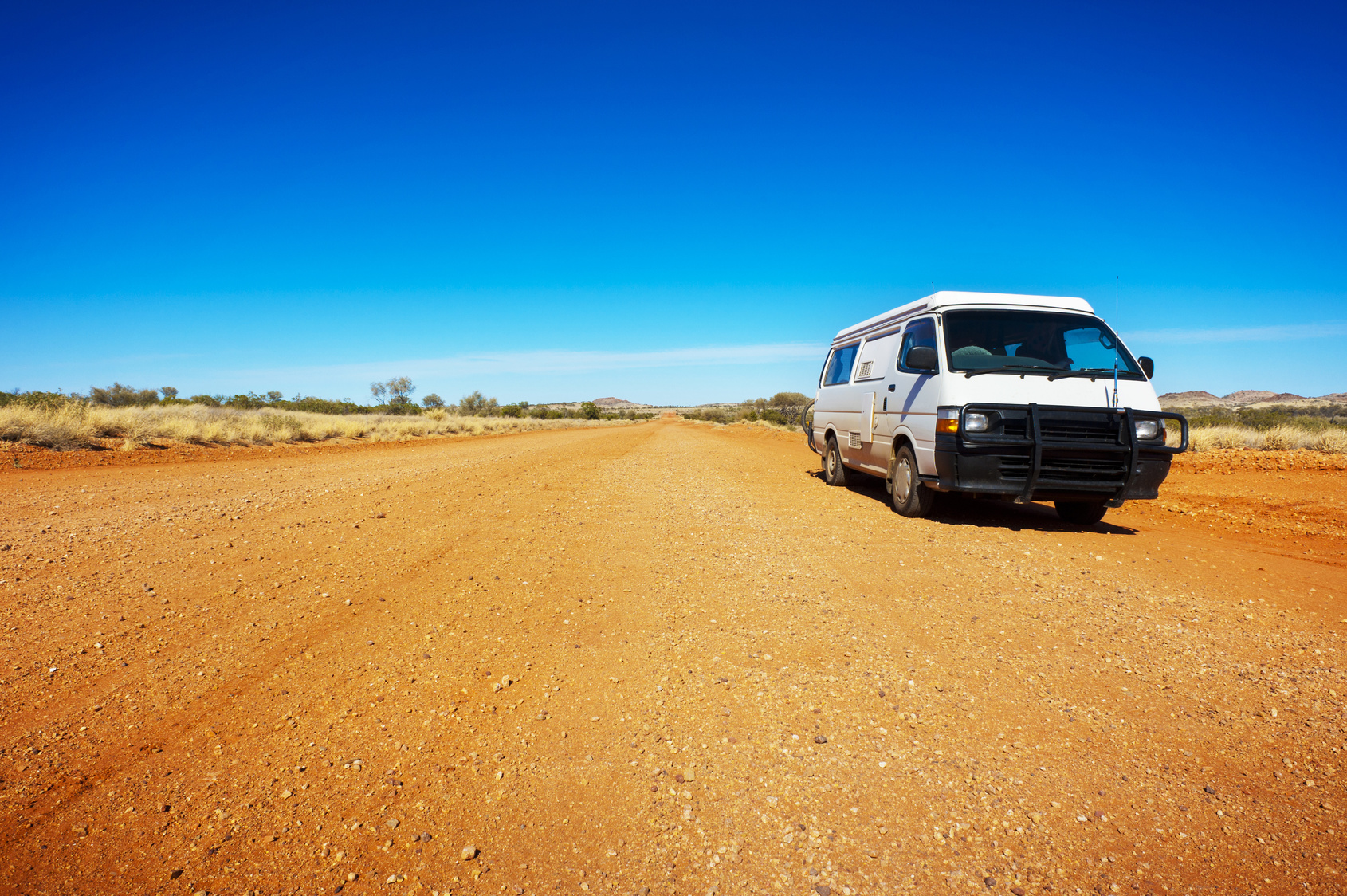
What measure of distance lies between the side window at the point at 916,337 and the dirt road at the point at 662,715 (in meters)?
2.82

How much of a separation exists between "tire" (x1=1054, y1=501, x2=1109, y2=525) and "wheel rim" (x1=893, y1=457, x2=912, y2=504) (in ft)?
5.59

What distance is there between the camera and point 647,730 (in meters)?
2.88

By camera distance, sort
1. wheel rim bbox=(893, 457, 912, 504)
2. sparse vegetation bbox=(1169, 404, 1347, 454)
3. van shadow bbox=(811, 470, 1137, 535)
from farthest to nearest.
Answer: sparse vegetation bbox=(1169, 404, 1347, 454), wheel rim bbox=(893, 457, 912, 504), van shadow bbox=(811, 470, 1137, 535)

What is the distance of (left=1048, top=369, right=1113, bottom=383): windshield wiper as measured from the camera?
23.3ft

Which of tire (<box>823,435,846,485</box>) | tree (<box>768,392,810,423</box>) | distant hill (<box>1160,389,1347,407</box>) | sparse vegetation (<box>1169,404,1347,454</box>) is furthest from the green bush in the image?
distant hill (<box>1160,389,1347,407</box>)

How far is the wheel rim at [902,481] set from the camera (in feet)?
25.5

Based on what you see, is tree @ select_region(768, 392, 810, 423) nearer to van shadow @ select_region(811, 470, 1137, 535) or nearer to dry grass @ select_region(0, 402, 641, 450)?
dry grass @ select_region(0, 402, 641, 450)

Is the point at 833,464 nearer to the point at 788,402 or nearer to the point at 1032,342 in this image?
the point at 1032,342

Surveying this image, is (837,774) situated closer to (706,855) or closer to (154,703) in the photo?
(706,855)

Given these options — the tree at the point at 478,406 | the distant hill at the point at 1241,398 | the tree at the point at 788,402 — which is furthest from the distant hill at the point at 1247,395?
the tree at the point at 478,406

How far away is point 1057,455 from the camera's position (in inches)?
269

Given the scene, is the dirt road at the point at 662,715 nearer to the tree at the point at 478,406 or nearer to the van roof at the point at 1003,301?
the van roof at the point at 1003,301

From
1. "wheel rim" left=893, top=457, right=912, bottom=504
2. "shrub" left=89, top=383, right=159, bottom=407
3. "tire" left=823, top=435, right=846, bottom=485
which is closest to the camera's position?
"wheel rim" left=893, top=457, right=912, bottom=504

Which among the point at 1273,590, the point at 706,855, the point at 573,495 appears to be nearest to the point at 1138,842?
the point at 706,855
